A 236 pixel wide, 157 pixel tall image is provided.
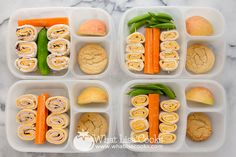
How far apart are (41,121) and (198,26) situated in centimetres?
90

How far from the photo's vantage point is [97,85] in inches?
78.0

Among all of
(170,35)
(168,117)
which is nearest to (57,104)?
(168,117)

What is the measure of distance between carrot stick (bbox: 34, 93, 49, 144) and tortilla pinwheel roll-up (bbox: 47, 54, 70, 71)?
0.15 meters

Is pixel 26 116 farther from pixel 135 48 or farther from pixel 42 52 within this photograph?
pixel 135 48

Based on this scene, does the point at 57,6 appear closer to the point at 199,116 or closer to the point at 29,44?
the point at 29,44

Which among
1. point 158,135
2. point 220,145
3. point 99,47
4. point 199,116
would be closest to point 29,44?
point 99,47

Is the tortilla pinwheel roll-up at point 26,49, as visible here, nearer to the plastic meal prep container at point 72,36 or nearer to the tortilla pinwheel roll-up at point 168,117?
the plastic meal prep container at point 72,36

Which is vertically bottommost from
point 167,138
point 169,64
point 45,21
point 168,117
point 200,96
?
point 167,138

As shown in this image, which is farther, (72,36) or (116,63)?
(116,63)

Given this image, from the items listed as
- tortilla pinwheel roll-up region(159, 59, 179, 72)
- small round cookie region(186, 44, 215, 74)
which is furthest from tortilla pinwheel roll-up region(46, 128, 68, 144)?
small round cookie region(186, 44, 215, 74)

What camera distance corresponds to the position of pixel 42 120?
195 cm

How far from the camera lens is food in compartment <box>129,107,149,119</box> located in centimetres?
195

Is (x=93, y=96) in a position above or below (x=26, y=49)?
below

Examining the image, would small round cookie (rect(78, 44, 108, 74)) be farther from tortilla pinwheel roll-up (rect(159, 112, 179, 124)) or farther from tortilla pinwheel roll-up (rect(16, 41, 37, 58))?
tortilla pinwheel roll-up (rect(159, 112, 179, 124))
